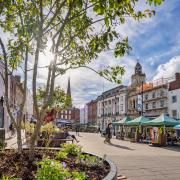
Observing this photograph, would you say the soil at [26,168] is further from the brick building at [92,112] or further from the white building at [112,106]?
the brick building at [92,112]

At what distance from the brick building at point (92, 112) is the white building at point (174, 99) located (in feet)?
163

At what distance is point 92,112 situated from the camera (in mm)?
100438

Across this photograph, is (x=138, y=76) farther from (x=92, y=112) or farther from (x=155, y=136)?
(x=155, y=136)

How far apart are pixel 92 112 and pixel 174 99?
54.6 meters

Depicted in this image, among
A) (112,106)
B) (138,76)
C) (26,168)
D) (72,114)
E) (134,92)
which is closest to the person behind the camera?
(26,168)

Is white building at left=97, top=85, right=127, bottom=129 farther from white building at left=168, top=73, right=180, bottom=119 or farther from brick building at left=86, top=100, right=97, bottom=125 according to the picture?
white building at left=168, top=73, right=180, bottom=119

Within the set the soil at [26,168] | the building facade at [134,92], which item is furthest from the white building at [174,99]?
the soil at [26,168]

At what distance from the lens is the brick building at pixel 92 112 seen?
97500 mm

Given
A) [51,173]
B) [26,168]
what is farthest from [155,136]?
[51,173]

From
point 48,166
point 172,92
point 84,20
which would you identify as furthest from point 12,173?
point 172,92

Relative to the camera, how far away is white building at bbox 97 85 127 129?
72.1 metres

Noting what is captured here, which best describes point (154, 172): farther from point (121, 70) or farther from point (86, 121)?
point (86, 121)

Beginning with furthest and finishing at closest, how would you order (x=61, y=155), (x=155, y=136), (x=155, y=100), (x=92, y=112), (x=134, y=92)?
(x=92, y=112) < (x=134, y=92) < (x=155, y=100) < (x=155, y=136) < (x=61, y=155)

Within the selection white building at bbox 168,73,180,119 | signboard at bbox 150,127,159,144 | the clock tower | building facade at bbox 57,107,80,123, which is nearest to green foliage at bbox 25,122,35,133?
signboard at bbox 150,127,159,144
